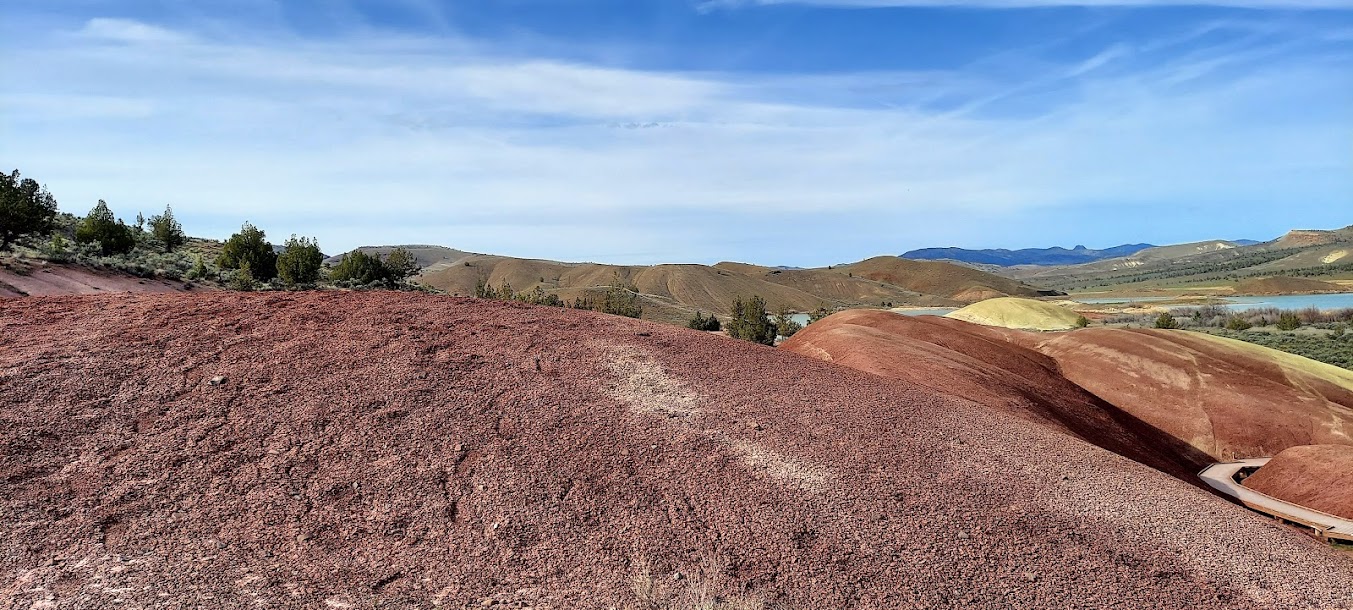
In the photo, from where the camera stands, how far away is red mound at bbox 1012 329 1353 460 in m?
20.7

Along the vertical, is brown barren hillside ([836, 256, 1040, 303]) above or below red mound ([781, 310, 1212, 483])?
above

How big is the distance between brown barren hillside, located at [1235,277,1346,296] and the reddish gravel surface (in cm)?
13502

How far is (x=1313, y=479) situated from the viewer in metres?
14.6

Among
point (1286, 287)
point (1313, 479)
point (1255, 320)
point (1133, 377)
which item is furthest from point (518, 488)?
point (1286, 287)

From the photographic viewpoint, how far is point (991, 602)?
678cm

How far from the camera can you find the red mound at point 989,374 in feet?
51.0

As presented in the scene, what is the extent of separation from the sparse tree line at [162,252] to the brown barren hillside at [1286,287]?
417ft

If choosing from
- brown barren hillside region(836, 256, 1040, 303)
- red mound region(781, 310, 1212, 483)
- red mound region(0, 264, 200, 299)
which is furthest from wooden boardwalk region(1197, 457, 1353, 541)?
brown barren hillside region(836, 256, 1040, 303)

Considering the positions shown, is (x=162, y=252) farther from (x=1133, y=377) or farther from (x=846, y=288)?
(x=846, y=288)

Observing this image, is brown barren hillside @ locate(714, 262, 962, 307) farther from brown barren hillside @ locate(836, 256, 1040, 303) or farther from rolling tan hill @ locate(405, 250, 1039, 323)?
brown barren hillside @ locate(836, 256, 1040, 303)

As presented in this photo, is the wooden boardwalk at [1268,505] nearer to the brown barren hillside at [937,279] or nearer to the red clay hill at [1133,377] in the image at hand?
the red clay hill at [1133,377]

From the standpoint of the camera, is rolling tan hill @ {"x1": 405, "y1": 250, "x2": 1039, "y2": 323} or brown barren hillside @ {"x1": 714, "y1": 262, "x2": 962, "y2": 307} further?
brown barren hillside @ {"x1": 714, "y1": 262, "x2": 962, "y2": 307}

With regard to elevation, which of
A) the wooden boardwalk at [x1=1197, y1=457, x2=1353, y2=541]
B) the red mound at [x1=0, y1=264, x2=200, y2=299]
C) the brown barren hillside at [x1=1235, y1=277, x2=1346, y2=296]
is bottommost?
the wooden boardwalk at [x1=1197, y1=457, x2=1353, y2=541]

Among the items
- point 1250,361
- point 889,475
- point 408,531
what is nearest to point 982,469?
point 889,475
